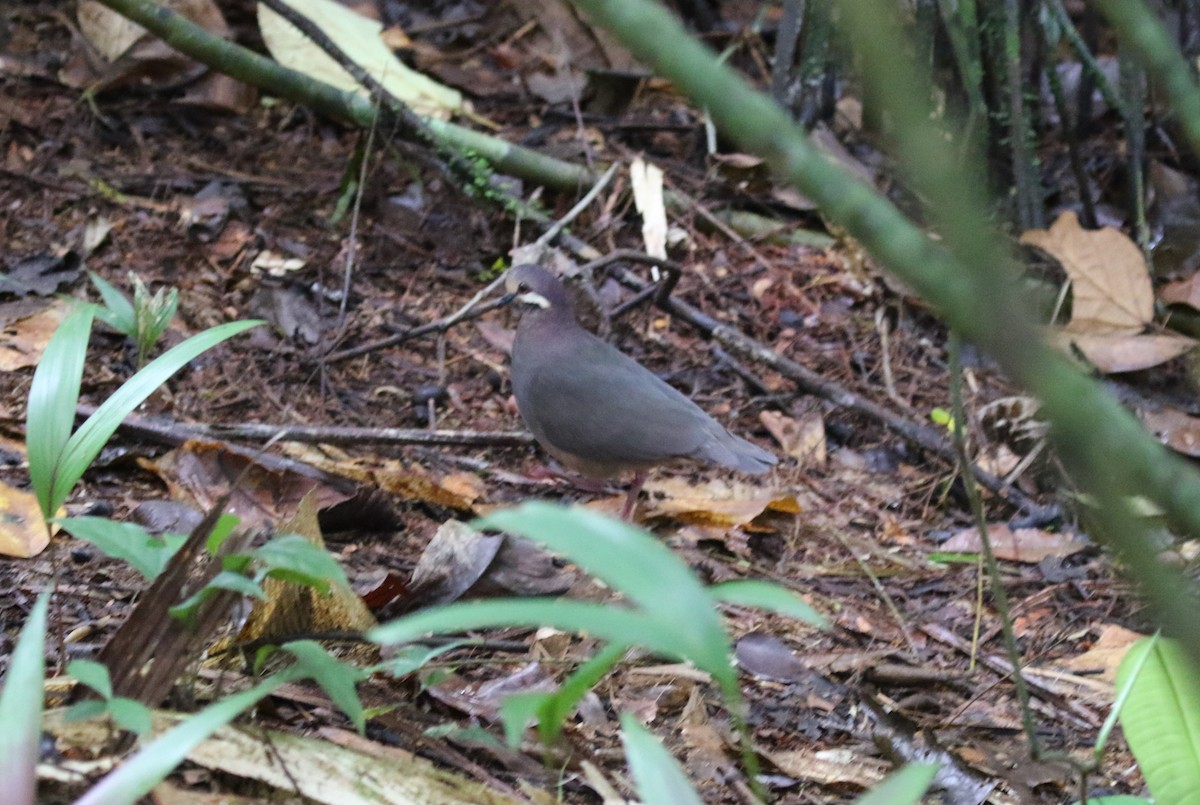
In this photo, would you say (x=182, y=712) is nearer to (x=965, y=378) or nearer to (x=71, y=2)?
(x=965, y=378)

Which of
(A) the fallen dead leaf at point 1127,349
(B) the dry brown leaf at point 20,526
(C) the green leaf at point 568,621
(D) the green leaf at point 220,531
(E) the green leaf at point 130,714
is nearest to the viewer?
(C) the green leaf at point 568,621

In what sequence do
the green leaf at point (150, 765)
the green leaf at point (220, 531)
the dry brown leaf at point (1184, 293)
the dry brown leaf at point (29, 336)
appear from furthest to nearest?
the dry brown leaf at point (1184, 293) → the dry brown leaf at point (29, 336) → the green leaf at point (220, 531) → the green leaf at point (150, 765)

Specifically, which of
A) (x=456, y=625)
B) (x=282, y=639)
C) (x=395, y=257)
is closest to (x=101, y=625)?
(x=282, y=639)

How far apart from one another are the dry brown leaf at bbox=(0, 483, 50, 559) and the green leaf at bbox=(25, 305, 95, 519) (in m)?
0.53

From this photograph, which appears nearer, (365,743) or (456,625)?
(456,625)

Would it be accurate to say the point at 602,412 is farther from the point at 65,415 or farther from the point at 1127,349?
the point at 1127,349

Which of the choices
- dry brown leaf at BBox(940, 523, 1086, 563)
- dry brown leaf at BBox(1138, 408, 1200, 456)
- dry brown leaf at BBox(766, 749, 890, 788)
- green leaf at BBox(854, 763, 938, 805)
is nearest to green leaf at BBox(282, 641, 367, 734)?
green leaf at BBox(854, 763, 938, 805)

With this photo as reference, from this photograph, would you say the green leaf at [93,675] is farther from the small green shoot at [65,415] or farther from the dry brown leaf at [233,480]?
the dry brown leaf at [233,480]

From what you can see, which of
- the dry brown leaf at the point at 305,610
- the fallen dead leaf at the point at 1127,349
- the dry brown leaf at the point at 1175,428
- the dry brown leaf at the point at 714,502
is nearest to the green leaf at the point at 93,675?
the dry brown leaf at the point at 305,610

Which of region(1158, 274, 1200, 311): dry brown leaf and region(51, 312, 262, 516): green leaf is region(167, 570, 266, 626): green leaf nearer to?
region(51, 312, 262, 516): green leaf

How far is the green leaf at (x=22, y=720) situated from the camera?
159cm

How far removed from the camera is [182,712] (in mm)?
2188

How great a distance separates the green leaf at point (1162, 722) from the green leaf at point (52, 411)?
6.91ft

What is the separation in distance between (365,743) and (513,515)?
46.5 inches
